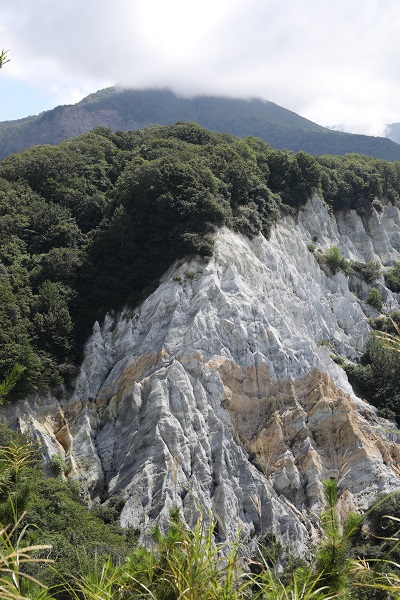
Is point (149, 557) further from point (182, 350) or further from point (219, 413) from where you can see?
point (182, 350)

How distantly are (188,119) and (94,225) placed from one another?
112 m

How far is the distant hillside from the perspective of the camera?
4803 inches

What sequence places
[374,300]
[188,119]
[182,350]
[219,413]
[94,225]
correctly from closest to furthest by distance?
[219,413], [182,350], [94,225], [374,300], [188,119]

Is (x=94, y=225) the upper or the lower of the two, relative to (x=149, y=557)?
upper

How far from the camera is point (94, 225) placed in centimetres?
3734

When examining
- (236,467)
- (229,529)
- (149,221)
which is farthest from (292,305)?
(229,529)

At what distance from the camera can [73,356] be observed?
28859 millimetres

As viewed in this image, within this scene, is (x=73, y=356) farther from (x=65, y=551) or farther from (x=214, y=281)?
(x=65, y=551)

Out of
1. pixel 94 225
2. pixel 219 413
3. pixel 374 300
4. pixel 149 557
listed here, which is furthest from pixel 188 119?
pixel 149 557

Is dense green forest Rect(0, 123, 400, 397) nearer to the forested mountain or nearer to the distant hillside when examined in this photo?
the forested mountain

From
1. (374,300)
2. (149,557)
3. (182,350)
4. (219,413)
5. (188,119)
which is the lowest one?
(219,413)

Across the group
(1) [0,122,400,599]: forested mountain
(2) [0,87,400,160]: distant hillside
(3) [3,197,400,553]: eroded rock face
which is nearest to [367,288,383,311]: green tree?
(1) [0,122,400,599]: forested mountain

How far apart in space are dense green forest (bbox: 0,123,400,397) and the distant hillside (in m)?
86.9

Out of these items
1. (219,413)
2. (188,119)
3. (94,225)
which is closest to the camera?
(219,413)
